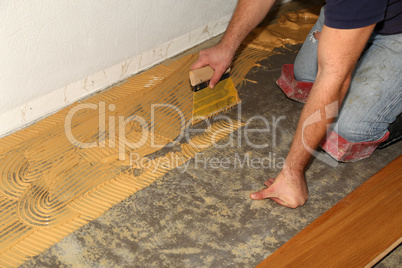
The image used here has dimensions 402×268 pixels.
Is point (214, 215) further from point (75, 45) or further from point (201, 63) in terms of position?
point (75, 45)

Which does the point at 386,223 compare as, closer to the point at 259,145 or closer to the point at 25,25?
the point at 259,145

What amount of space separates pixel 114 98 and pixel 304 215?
1314mm

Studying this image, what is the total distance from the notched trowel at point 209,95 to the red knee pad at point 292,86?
1.09 feet

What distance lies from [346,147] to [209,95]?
80 cm

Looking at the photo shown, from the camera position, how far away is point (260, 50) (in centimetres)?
314

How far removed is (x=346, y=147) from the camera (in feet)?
7.35

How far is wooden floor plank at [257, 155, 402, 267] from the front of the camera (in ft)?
5.55

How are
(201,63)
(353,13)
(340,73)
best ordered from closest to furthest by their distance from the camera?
(353,13) → (340,73) → (201,63)

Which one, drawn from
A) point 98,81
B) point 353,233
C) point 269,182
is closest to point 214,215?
point 269,182

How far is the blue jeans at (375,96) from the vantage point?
221 centimetres

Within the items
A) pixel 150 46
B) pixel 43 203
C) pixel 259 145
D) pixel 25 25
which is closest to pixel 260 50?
pixel 150 46

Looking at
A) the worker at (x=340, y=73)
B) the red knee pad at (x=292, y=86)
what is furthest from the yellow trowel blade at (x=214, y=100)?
the red knee pad at (x=292, y=86)

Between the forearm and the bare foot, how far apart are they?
81 cm

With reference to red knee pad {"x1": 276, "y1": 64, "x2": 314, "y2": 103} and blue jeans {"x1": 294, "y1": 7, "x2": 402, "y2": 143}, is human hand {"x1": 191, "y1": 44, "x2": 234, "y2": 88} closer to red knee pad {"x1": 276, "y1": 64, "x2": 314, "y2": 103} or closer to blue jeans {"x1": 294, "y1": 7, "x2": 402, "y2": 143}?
red knee pad {"x1": 276, "y1": 64, "x2": 314, "y2": 103}
